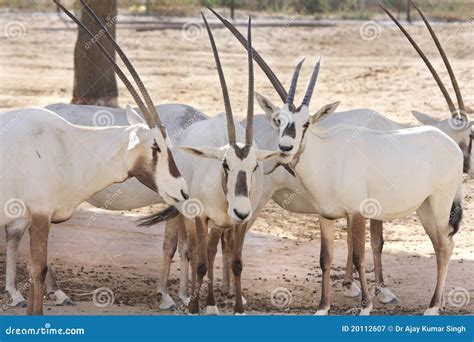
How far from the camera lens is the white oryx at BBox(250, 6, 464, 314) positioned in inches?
361

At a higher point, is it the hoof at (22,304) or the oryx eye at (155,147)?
the oryx eye at (155,147)

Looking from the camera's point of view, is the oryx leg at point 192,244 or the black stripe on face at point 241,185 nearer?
the black stripe on face at point 241,185

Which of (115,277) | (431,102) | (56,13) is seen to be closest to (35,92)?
(431,102)

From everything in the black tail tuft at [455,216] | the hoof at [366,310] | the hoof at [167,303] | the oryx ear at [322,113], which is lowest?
the hoof at [167,303]

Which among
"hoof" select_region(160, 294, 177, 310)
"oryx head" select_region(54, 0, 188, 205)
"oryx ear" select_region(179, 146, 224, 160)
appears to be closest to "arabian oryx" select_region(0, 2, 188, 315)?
"oryx head" select_region(54, 0, 188, 205)

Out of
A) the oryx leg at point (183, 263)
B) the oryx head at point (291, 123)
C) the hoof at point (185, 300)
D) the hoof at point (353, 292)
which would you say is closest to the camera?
the oryx head at point (291, 123)

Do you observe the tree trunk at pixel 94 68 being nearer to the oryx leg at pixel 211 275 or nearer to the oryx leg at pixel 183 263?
the oryx leg at pixel 183 263

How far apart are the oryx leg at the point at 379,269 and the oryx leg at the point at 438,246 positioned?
1.75 ft

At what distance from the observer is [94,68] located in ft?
58.3

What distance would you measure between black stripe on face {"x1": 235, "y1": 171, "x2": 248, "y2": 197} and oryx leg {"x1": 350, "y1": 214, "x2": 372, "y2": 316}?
95cm

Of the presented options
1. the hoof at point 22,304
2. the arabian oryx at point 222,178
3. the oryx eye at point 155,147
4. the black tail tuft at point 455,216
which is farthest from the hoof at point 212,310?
the black tail tuft at point 455,216

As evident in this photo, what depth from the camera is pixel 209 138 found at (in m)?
9.64

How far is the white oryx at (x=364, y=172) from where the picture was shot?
917cm

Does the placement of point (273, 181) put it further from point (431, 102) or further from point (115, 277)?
point (431, 102)
